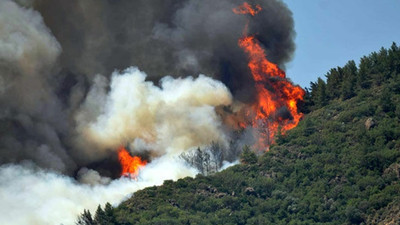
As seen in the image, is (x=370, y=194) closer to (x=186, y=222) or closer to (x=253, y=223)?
(x=253, y=223)

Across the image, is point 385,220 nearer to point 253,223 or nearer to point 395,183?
point 395,183

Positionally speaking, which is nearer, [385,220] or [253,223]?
[385,220]

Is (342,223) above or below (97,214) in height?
below

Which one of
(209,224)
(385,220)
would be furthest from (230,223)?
(385,220)

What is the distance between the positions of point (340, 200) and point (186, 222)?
108 ft

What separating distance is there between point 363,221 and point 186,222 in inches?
1441

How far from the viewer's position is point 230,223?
198125mm

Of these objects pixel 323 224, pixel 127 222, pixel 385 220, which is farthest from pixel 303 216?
pixel 127 222

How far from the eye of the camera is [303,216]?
198875 millimetres

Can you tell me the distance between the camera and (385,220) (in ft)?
609

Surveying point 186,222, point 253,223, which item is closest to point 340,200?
point 253,223

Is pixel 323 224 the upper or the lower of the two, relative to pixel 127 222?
lower

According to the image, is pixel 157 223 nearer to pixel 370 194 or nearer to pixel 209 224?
pixel 209 224

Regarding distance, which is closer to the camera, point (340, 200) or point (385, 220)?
point (385, 220)
